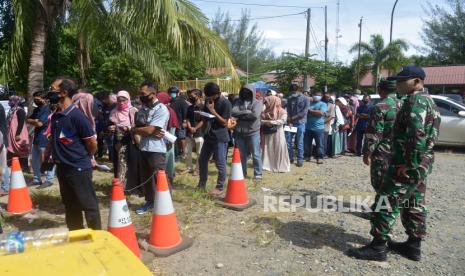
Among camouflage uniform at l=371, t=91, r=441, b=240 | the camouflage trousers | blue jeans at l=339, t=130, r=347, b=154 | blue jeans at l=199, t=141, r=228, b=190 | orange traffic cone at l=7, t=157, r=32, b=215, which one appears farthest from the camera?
blue jeans at l=339, t=130, r=347, b=154

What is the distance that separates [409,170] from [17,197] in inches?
190

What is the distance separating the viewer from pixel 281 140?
7.91 meters

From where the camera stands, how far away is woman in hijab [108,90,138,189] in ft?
18.4

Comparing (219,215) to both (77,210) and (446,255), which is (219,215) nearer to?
(77,210)

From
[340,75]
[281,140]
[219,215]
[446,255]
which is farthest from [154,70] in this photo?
[340,75]

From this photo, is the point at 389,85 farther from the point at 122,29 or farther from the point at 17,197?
the point at 122,29

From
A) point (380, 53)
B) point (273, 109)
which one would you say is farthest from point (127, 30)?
point (380, 53)

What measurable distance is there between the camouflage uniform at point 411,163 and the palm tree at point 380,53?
27.5 meters

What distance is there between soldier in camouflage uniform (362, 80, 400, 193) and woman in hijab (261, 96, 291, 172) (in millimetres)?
3373

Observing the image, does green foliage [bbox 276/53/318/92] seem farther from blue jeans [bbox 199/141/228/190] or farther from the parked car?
blue jeans [bbox 199/141/228/190]

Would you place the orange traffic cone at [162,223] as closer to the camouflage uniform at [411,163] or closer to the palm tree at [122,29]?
the camouflage uniform at [411,163]

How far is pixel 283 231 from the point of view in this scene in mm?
4527

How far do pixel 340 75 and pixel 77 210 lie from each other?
98.5 ft

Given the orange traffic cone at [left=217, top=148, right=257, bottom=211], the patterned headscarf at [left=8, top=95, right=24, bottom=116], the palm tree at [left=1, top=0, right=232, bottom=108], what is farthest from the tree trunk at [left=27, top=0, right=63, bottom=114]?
the orange traffic cone at [left=217, top=148, right=257, bottom=211]
